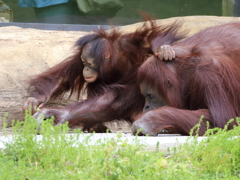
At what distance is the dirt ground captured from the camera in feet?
15.3

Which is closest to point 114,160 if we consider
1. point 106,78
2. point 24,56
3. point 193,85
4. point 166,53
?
point 193,85

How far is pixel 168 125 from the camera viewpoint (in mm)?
3346

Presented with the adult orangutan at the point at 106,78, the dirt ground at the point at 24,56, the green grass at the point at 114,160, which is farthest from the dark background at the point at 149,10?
the green grass at the point at 114,160

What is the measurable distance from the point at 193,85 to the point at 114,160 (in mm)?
1563

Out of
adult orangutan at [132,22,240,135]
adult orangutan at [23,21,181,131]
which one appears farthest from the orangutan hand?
adult orangutan at [23,21,181,131]

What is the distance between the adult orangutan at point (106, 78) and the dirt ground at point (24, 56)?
0.97 ft

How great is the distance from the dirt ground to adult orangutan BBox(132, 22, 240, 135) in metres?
1.42

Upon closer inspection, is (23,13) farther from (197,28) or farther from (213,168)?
(213,168)

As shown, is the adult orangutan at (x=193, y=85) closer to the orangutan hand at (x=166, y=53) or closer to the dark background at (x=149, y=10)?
the orangutan hand at (x=166, y=53)

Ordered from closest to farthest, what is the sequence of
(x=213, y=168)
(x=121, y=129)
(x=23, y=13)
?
(x=213, y=168) < (x=121, y=129) < (x=23, y=13)

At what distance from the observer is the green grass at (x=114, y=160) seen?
82.7 inches

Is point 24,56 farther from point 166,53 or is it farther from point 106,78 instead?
point 166,53

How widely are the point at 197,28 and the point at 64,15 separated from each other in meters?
1.99

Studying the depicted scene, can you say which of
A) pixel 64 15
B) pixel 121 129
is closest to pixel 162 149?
pixel 121 129
